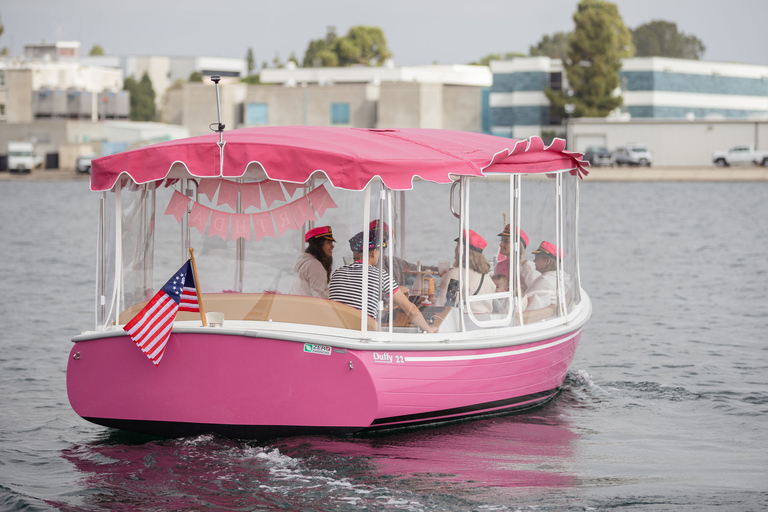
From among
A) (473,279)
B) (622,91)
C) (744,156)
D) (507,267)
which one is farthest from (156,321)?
(622,91)

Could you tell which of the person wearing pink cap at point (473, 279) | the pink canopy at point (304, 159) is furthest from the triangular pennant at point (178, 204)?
the person wearing pink cap at point (473, 279)

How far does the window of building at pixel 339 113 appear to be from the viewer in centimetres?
8262

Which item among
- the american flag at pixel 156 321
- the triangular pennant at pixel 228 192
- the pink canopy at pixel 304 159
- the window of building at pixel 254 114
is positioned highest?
the window of building at pixel 254 114

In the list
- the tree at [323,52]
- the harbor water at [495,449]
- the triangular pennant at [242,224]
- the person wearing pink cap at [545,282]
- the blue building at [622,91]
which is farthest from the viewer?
the tree at [323,52]

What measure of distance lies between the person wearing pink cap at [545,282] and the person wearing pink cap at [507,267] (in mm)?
111

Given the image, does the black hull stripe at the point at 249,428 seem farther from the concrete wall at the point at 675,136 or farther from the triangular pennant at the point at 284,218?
the concrete wall at the point at 675,136

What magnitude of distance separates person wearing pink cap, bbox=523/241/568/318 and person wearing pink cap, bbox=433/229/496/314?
2.31ft

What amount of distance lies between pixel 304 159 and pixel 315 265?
1.20m

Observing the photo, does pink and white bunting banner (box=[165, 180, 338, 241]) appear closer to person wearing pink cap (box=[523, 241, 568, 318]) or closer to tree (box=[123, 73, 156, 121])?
person wearing pink cap (box=[523, 241, 568, 318])

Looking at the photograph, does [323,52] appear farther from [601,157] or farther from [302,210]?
[302,210]

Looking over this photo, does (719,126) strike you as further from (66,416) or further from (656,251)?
(66,416)

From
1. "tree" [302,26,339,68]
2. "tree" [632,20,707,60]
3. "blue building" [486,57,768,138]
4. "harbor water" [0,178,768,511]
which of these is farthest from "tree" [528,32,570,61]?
"harbor water" [0,178,768,511]

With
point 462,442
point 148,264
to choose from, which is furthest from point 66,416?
point 462,442

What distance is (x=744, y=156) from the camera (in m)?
66.9
